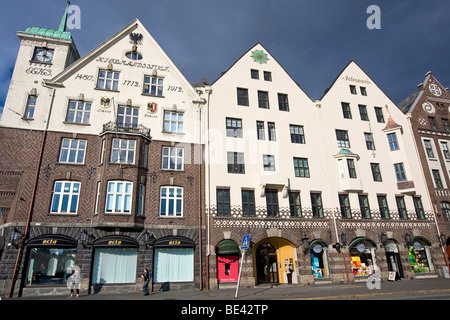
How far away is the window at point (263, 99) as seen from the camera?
2839 centimetres

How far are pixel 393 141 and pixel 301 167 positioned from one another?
11893 millimetres

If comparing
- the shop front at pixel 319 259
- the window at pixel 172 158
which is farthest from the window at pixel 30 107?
the shop front at pixel 319 259

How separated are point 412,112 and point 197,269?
2994cm

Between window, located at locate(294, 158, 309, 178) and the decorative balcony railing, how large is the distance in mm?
13896

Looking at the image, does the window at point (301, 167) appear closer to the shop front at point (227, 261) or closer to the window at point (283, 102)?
the window at point (283, 102)

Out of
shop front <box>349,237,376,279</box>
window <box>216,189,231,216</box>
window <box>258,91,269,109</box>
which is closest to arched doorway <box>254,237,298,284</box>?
window <box>216,189,231,216</box>

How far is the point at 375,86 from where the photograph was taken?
3303 centimetres

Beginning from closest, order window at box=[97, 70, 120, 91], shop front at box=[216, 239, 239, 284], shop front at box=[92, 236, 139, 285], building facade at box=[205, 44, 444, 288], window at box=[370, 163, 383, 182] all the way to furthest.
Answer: shop front at box=[92, 236, 139, 285] → shop front at box=[216, 239, 239, 284] → building facade at box=[205, 44, 444, 288] → window at box=[97, 70, 120, 91] → window at box=[370, 163, 383, 182]

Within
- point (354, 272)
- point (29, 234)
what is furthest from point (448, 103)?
point (29, 234)

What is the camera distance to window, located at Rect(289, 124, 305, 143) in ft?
91.9

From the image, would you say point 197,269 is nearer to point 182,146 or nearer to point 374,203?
point 182,146

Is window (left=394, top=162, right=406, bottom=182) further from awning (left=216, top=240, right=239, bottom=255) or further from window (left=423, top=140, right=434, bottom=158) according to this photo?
awning (left=216, top=240, right=239, bottom=255)

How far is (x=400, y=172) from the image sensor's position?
29.5 m

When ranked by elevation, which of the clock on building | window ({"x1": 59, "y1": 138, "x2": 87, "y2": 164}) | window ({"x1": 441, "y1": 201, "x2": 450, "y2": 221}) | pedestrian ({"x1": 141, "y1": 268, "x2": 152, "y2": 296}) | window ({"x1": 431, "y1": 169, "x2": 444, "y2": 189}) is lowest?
pedestrian ({"x1": 141, "y1": 268, "x2": 152, "y2": 296})
